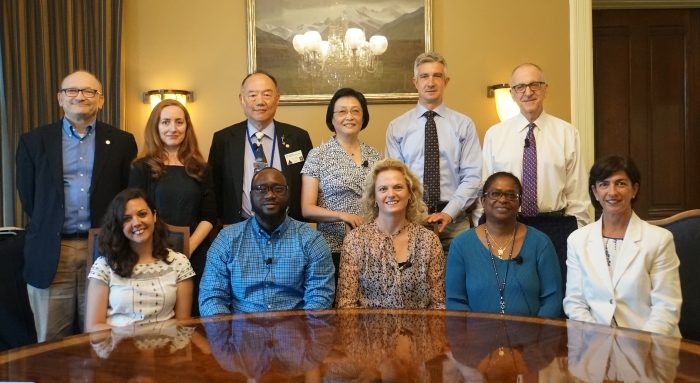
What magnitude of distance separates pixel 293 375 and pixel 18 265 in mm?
2762

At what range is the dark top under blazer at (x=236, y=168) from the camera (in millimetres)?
3896

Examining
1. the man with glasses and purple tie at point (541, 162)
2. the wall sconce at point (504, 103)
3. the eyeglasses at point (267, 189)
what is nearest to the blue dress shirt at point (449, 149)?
the man with glasses and purple tie at point (541, 162)

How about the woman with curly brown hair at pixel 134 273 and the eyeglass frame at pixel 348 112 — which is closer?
the woman with curly brown hair at pixel 134 273

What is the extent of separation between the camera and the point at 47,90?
5457 mm

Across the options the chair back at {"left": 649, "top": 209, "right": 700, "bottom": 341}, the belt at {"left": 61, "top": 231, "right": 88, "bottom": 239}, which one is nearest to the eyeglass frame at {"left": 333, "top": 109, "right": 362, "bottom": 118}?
the belt at {"left": 61, "top": 231, "right": 88, "bottom": 239}

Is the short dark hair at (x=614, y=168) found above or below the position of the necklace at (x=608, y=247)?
above

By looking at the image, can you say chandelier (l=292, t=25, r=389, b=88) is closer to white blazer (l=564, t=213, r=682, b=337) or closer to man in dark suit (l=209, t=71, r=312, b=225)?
man in dark suit (l=209, t=71, r=312, b=225)

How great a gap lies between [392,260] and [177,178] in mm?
1157

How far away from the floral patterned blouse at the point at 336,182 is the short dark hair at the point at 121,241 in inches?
33.1

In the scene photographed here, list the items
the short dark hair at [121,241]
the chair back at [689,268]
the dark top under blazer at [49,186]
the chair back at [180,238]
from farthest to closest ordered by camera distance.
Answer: the dark top under blazer at [49,186] < the chair back at [180,238] < the chair back at [689,268] < the short dark hair at [121,241]

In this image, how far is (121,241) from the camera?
3.16 m

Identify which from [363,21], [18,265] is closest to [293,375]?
[18,265]

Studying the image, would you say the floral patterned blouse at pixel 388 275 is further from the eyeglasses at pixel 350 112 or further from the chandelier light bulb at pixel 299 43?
the chandelier light bulb at pixel 299 43

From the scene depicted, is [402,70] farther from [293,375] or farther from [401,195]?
[293,375]
